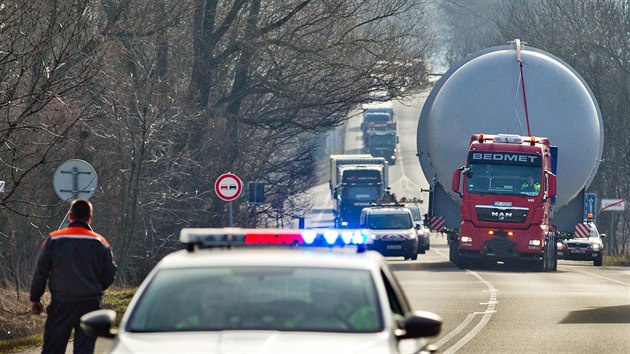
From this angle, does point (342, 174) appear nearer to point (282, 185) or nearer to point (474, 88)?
point (282, 185)

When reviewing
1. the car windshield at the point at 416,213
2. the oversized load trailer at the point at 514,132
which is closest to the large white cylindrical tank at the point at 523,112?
the oversized load trailer at the point at 514,132

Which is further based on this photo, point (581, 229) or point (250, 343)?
point (581, 229)

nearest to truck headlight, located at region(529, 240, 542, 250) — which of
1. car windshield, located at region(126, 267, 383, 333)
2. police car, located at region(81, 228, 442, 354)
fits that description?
police car, located at region(81, 228, 442, 354)

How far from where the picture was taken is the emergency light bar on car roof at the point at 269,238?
8820mm

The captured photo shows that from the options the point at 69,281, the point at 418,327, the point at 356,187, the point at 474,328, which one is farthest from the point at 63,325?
the point at 356,187

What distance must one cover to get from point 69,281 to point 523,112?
25.7 m

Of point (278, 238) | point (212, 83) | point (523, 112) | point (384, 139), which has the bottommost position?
point (278, 238)

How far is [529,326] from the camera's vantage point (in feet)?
66.5

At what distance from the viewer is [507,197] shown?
118 ft

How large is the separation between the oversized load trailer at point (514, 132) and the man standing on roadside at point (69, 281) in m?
23.9

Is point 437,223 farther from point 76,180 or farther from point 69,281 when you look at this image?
point 69,281

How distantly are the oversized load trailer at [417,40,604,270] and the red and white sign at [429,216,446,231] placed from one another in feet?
2.29

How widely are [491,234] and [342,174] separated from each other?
37063mm

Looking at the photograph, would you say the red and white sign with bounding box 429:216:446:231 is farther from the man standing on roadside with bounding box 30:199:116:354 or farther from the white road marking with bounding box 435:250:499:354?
the man standing on roadside with bounding box 30:199:116:354
